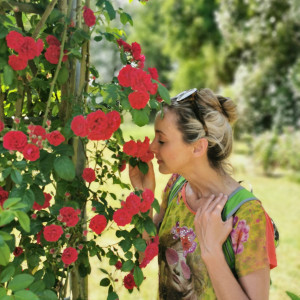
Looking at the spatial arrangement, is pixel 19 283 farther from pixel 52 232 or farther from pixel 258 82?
pixel 258 82

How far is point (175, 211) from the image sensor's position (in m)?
1.96

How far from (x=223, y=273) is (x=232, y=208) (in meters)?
0.25

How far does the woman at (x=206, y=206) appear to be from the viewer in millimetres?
1597

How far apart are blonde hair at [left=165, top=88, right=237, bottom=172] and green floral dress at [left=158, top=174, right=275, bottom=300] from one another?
0.84 ft

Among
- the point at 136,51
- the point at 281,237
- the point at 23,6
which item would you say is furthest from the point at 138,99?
the point at 281,237

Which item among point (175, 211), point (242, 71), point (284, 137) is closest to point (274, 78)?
point (242, 71)

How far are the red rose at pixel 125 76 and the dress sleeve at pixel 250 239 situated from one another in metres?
0.63

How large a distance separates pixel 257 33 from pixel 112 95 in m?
11.9

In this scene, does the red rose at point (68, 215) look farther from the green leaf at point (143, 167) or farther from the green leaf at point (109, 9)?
the green leaf at point (109, 9)

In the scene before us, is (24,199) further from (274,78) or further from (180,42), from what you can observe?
(180,42)

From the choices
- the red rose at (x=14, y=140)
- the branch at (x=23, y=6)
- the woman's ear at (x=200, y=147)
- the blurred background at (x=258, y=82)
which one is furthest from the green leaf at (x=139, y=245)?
the blurred background at (x=258, y=82)

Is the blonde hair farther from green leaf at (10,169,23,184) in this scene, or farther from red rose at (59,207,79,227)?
green leaf at (10,169,23,184)

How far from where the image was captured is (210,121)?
181cm

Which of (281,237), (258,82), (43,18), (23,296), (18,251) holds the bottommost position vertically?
(23,296)
